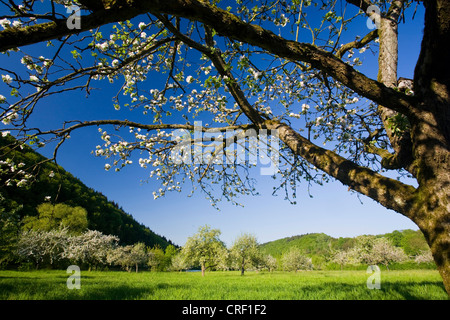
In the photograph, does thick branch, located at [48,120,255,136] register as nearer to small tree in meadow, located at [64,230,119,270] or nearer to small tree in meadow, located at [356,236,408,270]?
small tree in meadow, located at [64,230,119,270]

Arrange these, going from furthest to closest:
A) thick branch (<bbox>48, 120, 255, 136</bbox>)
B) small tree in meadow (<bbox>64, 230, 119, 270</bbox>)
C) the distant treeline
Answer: the distant treeline, small tree in meadow (<bbox>64, 230, 119, 270</bbox>), thick branch (<bbox>48, 120, 255, 136</bbox>)

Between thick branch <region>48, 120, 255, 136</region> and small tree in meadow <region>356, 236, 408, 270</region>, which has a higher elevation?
thick branch <region>48, 120, 255, 136</region>

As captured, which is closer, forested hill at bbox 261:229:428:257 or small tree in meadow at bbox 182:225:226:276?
small tree in meadow at bbox 182:225:226:276

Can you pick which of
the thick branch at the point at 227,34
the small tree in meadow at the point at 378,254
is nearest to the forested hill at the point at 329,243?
the small tree in meadow at the point at 378,254

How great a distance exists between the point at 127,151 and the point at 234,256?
49827 millimetres

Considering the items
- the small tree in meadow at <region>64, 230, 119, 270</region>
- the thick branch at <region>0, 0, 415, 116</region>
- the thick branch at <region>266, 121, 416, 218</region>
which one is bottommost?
the small tree in meadow at <region>64, 230, 119, 270</region>

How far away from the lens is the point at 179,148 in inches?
312

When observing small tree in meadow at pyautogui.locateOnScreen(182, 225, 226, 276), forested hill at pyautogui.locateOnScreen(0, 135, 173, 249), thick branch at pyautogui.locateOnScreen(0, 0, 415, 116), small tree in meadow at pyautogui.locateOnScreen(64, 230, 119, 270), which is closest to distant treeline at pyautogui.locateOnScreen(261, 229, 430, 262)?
small tree in meadow at pyautogui.locateOnScreen(182, 225, 226, 276)

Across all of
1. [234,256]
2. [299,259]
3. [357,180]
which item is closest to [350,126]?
[357,180]

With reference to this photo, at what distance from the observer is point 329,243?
102 metres

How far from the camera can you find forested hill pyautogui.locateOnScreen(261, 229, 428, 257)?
2869 inches

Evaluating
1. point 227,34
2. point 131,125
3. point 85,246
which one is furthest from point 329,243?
point 227,34

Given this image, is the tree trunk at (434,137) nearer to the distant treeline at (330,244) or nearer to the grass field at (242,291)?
the grass field at (242,291)

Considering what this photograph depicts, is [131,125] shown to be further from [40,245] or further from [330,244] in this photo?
[330,244]
